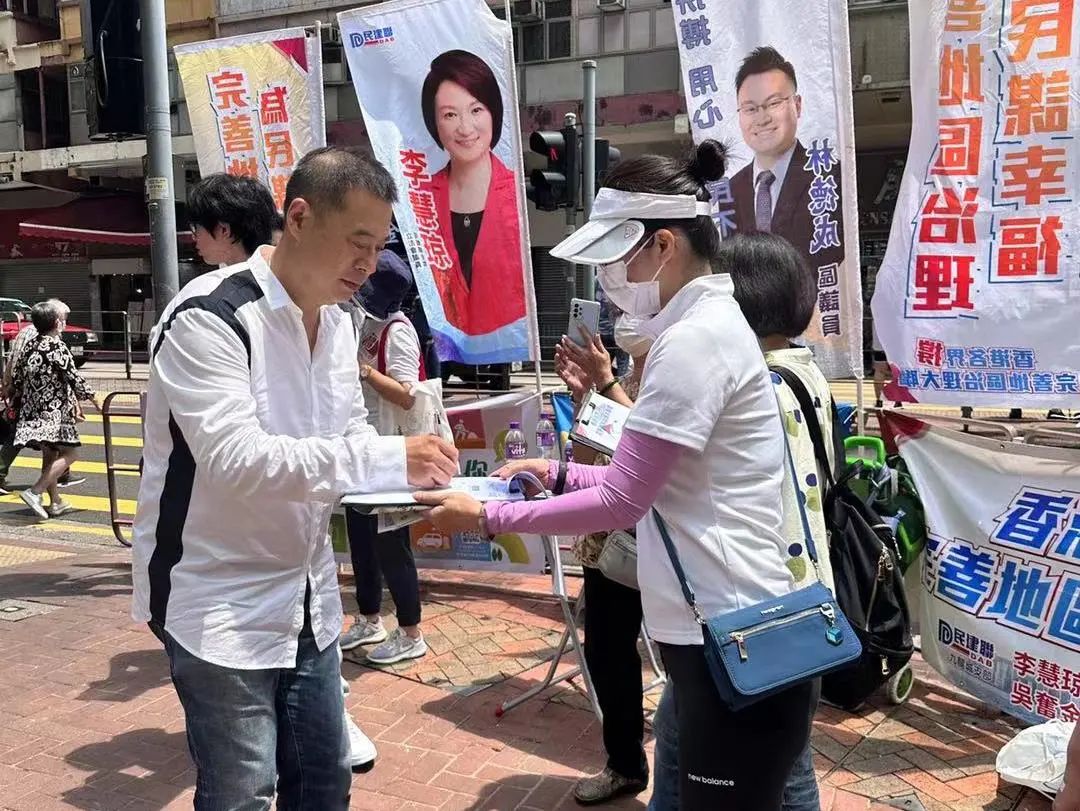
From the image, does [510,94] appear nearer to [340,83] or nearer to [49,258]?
[340,83]

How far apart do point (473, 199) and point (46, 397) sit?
4.82m

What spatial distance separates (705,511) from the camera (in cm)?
A: 176

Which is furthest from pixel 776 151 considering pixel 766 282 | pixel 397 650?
pixel 397 650

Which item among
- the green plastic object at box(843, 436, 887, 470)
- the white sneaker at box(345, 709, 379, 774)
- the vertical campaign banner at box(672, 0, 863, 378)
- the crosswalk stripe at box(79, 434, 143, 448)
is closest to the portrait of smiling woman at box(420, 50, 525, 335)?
the vertical campaign banner at box(672, 0, 863, 378)

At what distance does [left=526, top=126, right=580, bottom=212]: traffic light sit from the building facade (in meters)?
6.65

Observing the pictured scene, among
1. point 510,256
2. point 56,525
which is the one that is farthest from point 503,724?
point 56,525

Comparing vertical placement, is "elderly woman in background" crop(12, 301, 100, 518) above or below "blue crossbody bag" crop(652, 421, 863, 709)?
above

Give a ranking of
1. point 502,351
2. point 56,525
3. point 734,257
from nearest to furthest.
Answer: point 734,257
point 502,351
point 56,525

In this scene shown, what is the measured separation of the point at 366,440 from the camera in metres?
1.85

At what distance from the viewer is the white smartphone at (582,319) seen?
302 cm

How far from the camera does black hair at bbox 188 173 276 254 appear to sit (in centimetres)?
295

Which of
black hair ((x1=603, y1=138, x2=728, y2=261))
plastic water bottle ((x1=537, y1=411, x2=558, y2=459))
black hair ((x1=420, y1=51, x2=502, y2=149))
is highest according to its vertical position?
black hair ((x1=420, y1=51, x2=502, y2=149))

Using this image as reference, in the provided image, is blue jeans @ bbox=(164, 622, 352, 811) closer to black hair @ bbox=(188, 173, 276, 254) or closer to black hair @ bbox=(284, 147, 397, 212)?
black hair @ bbox=(284, 147, 397, 212)

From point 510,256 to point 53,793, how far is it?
11.6ft
